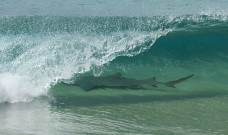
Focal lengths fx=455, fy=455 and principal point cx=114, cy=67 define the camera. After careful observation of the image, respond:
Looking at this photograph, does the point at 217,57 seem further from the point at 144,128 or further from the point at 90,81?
the point at 144,128

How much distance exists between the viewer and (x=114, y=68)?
1063 cm

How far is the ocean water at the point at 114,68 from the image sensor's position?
6.46m

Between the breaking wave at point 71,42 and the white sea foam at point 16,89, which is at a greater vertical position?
the breaking wave at point 71,42

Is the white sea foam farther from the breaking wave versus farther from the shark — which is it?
the shark

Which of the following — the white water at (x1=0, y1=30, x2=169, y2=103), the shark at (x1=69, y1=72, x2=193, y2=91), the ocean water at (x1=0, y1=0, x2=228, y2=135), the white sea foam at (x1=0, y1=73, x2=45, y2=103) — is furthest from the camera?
the shark at (x1=69, y1=72, x2=193, y2=91)

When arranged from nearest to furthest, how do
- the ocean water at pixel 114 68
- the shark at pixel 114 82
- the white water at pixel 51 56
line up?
1. the ocean water at pixel 114 68
2. the white water at pixel 51 56
3. the shark at pixel 114 82

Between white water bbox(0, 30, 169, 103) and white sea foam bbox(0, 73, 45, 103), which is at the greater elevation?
white water bbox(0, 30, 169, 103)

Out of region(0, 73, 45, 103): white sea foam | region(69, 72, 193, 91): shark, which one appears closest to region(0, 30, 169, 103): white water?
region(0, 73, 45, 103): white sea foam

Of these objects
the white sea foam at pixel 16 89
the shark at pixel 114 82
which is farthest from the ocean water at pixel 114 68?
the shark at pixel 114 82

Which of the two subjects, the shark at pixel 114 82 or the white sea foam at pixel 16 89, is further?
the shark at pixel 114 82

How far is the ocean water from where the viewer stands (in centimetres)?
646

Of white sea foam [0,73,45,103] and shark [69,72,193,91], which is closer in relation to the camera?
white sea foam [0,73,45,103]

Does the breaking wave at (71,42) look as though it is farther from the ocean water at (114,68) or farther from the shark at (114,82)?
the shark at (114,82)

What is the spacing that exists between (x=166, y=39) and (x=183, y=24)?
0.94 metres
